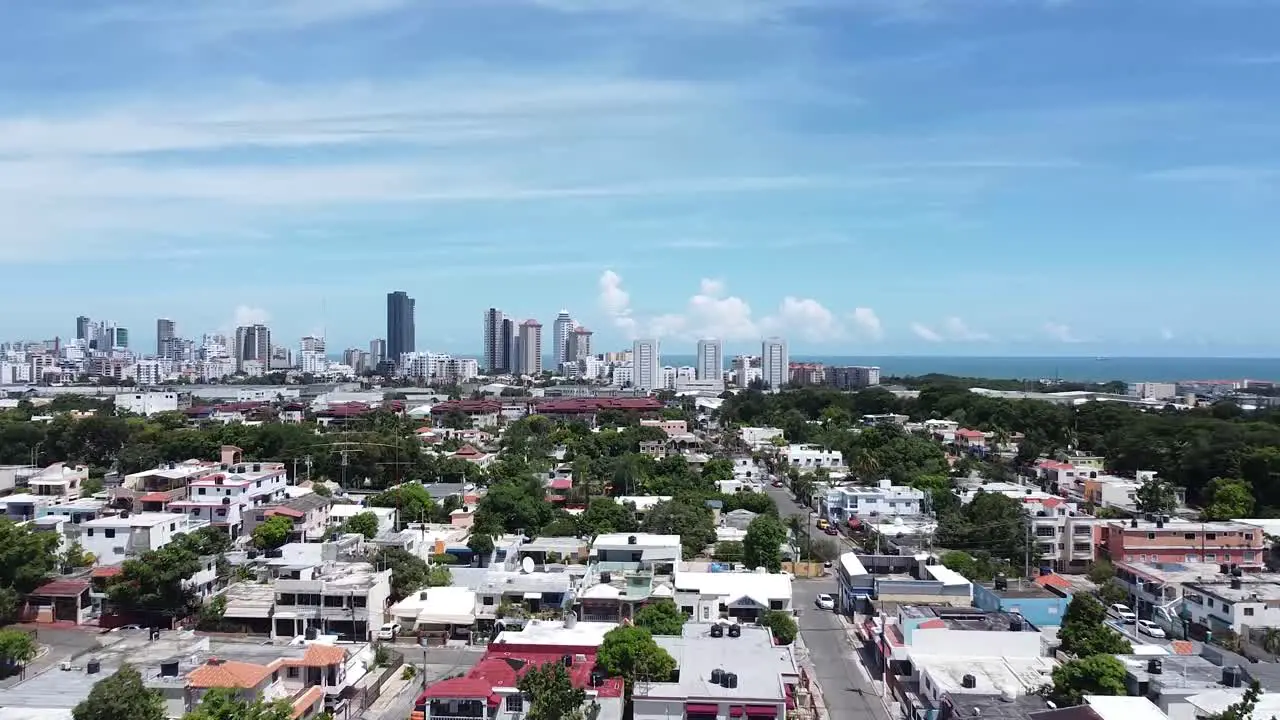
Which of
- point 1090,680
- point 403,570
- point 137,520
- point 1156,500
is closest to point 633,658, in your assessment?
point 1090,680

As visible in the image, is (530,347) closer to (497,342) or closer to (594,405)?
(497,342)

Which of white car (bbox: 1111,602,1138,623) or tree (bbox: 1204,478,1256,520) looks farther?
tree (bbox: 1204,478,1256,520)

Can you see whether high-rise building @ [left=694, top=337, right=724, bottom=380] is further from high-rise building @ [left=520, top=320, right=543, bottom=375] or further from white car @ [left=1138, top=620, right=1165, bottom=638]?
white car @ [left=1138, top=620, right=1165, bottom=638]

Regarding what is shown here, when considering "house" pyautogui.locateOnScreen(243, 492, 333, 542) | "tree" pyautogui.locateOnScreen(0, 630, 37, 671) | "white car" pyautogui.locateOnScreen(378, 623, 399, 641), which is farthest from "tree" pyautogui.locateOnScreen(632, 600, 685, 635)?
"house" pyautogui.locateOnScreen(243, 492, 333, 542)

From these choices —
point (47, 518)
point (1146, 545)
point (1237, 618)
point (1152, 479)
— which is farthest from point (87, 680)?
point (1152, 479)

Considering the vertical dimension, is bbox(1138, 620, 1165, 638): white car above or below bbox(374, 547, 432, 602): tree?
below

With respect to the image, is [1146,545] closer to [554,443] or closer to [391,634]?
[391,634]
